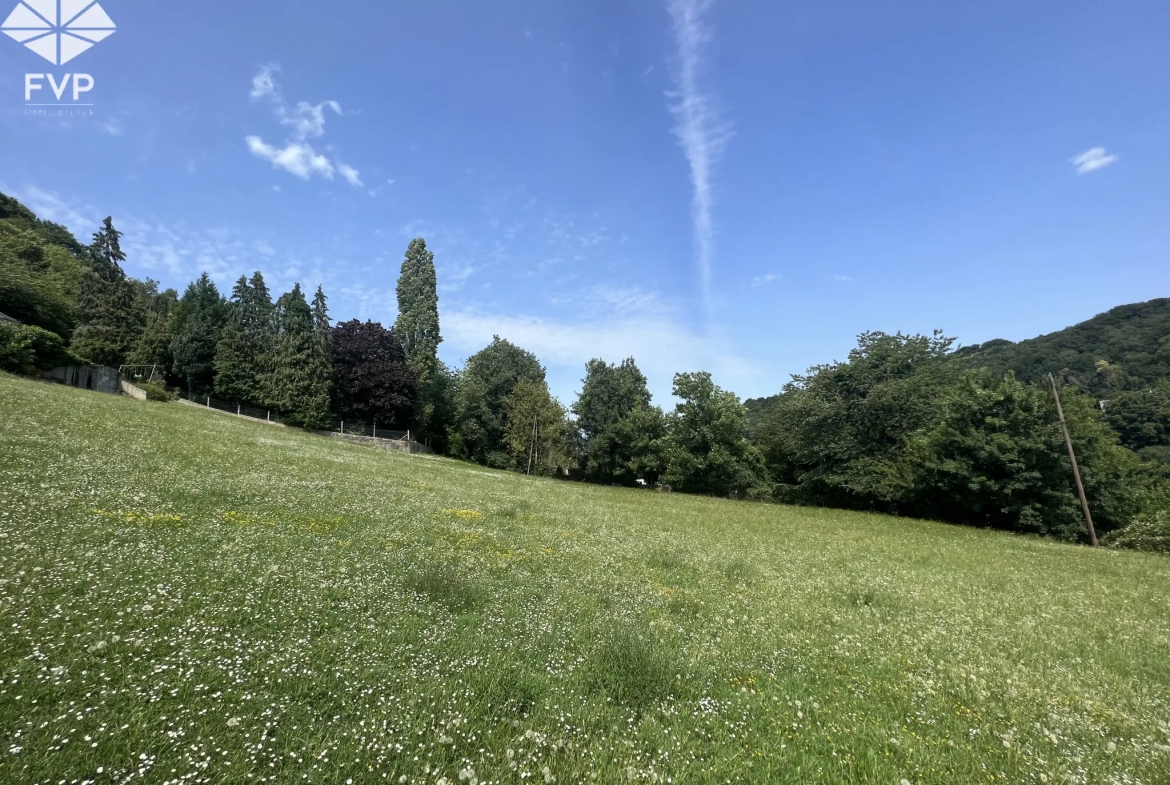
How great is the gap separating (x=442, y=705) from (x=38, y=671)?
13.8 ft

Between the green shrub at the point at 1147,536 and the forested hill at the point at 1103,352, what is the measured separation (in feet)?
194

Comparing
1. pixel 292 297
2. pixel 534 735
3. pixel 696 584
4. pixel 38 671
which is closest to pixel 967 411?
pixel 696 584

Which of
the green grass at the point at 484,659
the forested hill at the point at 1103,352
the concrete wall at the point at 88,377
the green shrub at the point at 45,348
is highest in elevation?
the forested hill at the point at 1103,352

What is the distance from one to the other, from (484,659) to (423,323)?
263 feet

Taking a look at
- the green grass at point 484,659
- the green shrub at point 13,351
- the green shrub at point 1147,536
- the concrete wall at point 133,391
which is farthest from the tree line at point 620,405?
the green grass at point 484,659

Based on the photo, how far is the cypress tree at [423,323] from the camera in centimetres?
7900

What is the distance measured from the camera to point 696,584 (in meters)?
13.5

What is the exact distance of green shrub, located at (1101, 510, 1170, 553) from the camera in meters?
29.1

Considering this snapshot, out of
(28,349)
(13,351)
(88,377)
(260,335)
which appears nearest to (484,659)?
(13,351)

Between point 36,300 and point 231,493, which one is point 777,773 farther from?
point 36,300

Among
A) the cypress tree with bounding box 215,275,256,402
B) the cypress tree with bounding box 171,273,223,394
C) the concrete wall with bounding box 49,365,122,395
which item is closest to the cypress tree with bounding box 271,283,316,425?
the cypress tree with bounding box 215,275,256,402

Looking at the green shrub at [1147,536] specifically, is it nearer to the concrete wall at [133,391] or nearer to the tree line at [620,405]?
the tree line at [620,405]

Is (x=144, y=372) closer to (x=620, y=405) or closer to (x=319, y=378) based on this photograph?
(x=319, y=378)

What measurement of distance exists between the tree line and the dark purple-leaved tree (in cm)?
25
